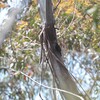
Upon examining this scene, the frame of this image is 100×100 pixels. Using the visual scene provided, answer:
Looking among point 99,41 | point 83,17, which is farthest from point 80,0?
point 99,41

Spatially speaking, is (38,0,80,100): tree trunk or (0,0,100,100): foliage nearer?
(38,0,80,100): tree trunk

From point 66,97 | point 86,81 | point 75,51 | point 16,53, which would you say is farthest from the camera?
point 75,51

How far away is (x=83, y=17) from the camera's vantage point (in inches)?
135

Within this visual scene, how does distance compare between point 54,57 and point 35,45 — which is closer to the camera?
point 54,57

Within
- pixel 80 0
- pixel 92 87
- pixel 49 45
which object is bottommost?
pixel 92 87

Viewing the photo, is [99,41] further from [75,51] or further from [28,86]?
[28,86]

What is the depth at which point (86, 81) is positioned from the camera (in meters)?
3.47

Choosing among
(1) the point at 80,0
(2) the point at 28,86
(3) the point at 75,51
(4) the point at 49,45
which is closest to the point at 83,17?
(1) the point at 80,0

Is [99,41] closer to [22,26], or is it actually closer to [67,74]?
[22,26]

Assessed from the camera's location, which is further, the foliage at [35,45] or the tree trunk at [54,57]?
the foliage at [35,45]

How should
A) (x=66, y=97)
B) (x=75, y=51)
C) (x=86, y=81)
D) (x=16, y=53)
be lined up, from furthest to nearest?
(x=75, y=51), (x=86, y=81), (x=16, y=53), (x=66, y=97)

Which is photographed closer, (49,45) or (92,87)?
(49,45)

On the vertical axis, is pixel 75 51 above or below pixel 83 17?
below

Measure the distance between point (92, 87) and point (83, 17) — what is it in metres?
0.77
